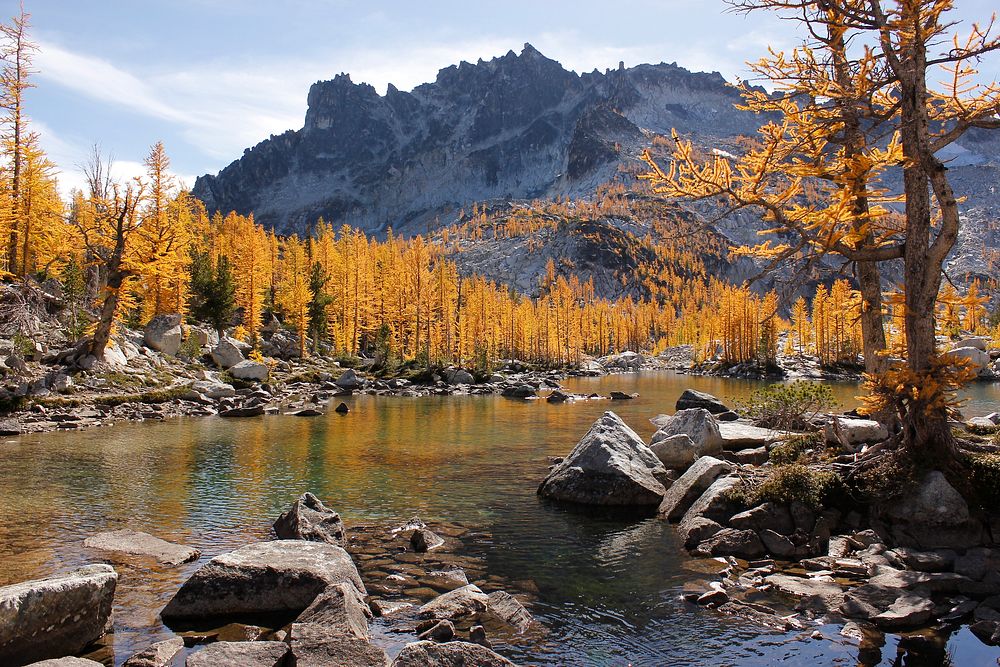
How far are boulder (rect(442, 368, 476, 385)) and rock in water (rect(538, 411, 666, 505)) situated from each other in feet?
169

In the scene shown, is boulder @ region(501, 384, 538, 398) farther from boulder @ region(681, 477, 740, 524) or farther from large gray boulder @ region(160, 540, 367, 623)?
large gray boulder @ region(160, 540, 367, 623)

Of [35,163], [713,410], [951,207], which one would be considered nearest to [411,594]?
[951,207]

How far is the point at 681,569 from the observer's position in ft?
41.2

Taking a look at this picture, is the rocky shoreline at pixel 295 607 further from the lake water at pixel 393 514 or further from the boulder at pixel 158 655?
the lake water at pixel 393 514

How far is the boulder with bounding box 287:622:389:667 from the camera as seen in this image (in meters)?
8.07

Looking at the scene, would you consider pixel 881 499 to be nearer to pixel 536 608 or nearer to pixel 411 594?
pixel 536 608

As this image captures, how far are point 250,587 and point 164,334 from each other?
43.3m

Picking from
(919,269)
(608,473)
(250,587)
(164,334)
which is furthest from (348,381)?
(919,269)

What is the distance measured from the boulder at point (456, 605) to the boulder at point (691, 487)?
7567 millimetres

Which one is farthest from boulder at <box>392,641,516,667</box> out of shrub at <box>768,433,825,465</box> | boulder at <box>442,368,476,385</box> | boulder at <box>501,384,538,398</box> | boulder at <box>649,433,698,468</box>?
boulder at <box>442,368,476,385</box>

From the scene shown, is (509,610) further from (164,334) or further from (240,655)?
(164,334)

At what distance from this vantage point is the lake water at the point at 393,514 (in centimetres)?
943

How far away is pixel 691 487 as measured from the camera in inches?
650

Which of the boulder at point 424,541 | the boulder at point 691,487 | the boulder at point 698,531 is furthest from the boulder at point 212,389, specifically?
the boulder at point 698,531
